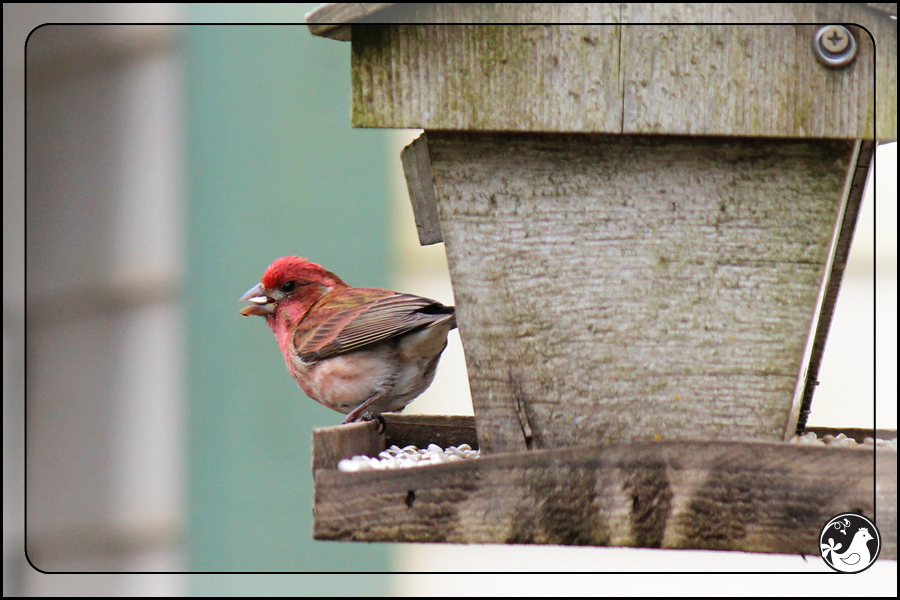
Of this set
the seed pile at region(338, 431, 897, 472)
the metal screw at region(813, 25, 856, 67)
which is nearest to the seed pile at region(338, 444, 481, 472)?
the seed pile at region(338, 431, 897, 472)

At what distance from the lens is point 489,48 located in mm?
1244

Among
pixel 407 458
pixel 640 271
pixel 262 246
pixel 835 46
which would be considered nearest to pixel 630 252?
pixel 640 271

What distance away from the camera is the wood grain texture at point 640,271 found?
1271 millimetres

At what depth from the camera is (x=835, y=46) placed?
121 centimetres

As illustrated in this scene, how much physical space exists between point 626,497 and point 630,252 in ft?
1.08

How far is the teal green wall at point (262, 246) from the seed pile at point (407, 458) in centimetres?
139

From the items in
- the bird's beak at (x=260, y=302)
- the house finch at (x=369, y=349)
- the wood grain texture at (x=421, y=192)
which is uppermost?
the wood grain texture at (x=421, y=192)

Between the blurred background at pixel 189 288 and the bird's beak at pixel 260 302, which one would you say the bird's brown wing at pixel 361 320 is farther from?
the blurred background at pixel 189 288

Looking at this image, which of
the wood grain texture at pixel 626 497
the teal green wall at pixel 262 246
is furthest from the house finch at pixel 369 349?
the teal green wall at pixel 262 246

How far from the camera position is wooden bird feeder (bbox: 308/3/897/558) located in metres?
1.19

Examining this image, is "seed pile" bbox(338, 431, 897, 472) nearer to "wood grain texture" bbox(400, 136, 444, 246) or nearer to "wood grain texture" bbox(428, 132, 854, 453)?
"wood grain texture" bbox(428, 132, 854, 453)

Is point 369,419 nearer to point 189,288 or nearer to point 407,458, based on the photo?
point 407,458

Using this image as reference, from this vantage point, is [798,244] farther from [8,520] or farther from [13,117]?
[8,520]

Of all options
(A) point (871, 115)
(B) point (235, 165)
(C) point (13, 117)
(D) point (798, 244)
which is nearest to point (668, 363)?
(D) point (798, 244)
